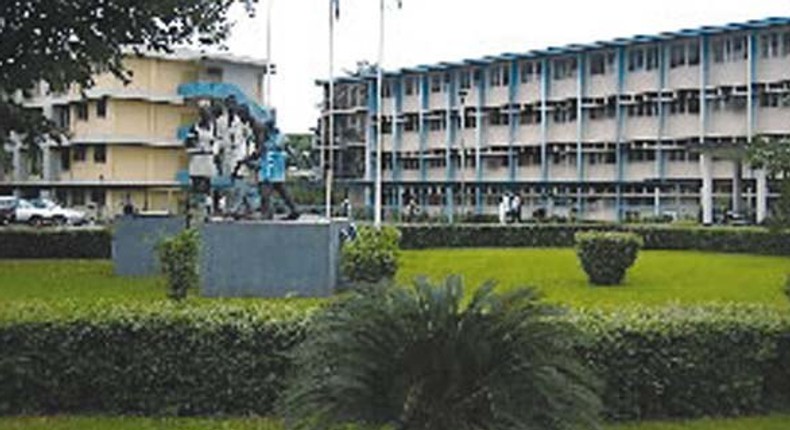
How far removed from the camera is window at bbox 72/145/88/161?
59.9 metres

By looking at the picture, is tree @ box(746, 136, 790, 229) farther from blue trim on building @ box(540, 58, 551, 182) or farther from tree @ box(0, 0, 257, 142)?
blue trim on building @ box(540, 58, 551, 182)

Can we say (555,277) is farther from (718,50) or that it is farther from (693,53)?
(693,53)

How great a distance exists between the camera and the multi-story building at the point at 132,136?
58781 mm

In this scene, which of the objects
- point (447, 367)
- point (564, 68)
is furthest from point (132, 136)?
point (447, 367)

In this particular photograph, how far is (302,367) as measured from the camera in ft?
20.7

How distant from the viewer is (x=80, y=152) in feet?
198

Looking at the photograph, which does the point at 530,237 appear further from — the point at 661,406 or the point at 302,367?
the point at 302,367

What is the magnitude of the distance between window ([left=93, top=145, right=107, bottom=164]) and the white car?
7.73m

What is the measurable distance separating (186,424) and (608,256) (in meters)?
15.3

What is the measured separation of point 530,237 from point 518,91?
26.0 metres

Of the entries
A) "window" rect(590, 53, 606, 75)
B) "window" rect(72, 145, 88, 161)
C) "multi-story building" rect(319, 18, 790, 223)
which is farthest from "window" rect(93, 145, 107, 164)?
"window" rect(590, 53, 606, 75)

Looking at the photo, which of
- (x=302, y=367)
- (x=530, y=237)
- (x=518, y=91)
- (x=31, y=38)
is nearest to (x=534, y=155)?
(x=518, y=91)

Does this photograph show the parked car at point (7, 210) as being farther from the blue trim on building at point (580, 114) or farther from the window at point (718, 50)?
the window at point (718, 50)

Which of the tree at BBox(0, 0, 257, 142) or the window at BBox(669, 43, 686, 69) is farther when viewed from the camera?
the window at BBox(669, 43, 686, 69)
